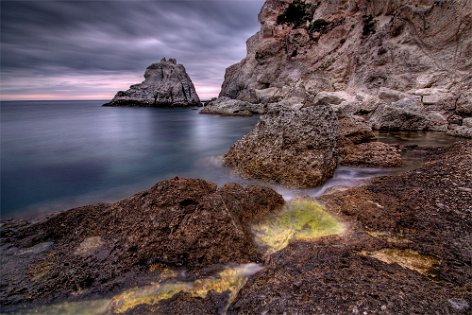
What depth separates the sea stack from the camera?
60156mm

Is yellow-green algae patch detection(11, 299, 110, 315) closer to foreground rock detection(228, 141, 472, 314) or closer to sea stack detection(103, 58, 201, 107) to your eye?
foreground rock detection(228, 141, 472, 314)

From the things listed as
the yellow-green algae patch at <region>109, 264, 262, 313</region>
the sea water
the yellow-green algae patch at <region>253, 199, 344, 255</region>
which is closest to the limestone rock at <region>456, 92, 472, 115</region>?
the sea water

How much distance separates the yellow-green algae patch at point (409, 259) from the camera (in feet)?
9.07

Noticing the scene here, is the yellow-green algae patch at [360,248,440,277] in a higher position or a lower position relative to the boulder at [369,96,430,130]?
lower

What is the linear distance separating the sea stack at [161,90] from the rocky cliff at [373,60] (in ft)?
79.6

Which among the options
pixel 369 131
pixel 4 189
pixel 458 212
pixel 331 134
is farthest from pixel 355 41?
pixel 4 189

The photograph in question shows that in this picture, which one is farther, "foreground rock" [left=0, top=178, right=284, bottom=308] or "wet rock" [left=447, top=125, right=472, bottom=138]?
"wet rock" [left=447, top=125, right=472, bottom=138]

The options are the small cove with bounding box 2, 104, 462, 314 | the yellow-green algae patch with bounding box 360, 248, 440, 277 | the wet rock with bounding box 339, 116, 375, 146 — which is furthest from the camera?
the wet rock with bounding box 339, 116, 375, 146

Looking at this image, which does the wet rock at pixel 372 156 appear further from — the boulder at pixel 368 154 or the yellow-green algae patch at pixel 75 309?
the yellow-green algae patch at pixel 75 309

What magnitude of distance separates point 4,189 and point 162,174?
3.74m

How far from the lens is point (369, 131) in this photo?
9.09 metres

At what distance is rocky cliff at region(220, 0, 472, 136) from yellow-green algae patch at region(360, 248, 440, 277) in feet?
36.3

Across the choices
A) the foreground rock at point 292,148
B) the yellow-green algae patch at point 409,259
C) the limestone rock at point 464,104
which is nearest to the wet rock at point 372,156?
the foreground rock at point 292,148

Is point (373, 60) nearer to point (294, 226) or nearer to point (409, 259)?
point (294, 226)
